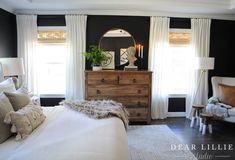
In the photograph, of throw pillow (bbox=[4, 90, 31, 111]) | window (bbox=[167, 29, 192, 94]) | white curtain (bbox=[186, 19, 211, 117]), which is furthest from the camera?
window (bbox=[167, 29, 192, 94])

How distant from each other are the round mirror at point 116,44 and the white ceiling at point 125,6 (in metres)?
0.48

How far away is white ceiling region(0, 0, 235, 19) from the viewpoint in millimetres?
4195

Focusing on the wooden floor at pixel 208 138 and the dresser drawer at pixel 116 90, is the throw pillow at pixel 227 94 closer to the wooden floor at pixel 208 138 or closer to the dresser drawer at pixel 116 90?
the wooden floor at pixel 208 138

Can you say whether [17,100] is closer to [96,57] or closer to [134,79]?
[96,57]

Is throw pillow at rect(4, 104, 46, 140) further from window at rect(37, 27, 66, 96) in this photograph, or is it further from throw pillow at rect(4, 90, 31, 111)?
window at rect(37, 27, 66, 96)

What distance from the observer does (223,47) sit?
5.31 meters

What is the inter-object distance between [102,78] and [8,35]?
2211 mm

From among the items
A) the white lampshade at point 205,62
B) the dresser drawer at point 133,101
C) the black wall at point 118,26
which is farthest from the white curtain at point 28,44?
the white lampshade at point 205,62

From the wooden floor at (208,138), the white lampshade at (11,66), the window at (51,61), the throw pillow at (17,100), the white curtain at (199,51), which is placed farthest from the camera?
the white curtain at (199,51)

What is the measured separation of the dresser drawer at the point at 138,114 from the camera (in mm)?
4531

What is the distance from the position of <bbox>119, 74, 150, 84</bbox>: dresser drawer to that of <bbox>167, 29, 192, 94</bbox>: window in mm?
907

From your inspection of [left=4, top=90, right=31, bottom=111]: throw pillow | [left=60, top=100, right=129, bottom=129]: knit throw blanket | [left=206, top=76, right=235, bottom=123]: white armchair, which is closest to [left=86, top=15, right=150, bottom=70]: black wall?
[left=206, top=76, right=235, bottom=123]: white armchair

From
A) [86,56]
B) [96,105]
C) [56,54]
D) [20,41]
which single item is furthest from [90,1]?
[96,105]

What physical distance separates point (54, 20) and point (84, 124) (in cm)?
340
